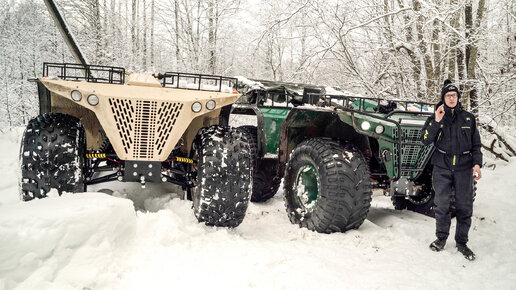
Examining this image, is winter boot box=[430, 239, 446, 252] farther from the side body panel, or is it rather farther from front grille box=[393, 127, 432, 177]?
the side body panel

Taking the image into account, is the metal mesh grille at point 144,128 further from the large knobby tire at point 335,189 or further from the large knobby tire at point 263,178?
the large knobby tire at point 263,178

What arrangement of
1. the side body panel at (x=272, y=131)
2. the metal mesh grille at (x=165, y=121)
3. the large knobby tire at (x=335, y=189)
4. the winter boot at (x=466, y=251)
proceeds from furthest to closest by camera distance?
the side body panel at (x=272, y=131), the large knobby tire at (x=335, y=189), the metal mesh grille at (x=165, y=121), the winter boot at (x=466, y=251)

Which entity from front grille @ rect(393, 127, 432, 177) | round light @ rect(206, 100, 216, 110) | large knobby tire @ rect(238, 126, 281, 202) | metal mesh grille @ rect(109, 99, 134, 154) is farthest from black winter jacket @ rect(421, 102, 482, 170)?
metal mesh grille @ rect(109, 99, 134, 154)

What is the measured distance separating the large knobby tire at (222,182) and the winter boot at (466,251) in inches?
80.1

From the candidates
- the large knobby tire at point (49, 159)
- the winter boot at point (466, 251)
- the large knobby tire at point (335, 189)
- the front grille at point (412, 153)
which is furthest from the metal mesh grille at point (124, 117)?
the winter boot at point (466, 251)

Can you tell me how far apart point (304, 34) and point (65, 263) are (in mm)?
8407

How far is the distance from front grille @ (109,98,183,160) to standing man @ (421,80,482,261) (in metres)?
2.53

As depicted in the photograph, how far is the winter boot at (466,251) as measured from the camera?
3356 millimetres

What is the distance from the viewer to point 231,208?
3600 millimetres

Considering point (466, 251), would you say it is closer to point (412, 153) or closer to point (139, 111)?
point (412, 153)

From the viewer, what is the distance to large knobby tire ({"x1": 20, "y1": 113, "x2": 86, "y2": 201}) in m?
3.39

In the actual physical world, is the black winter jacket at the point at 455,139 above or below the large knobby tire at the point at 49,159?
above

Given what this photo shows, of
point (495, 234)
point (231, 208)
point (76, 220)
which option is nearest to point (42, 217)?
point (76, 220)

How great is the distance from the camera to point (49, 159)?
135 inches
